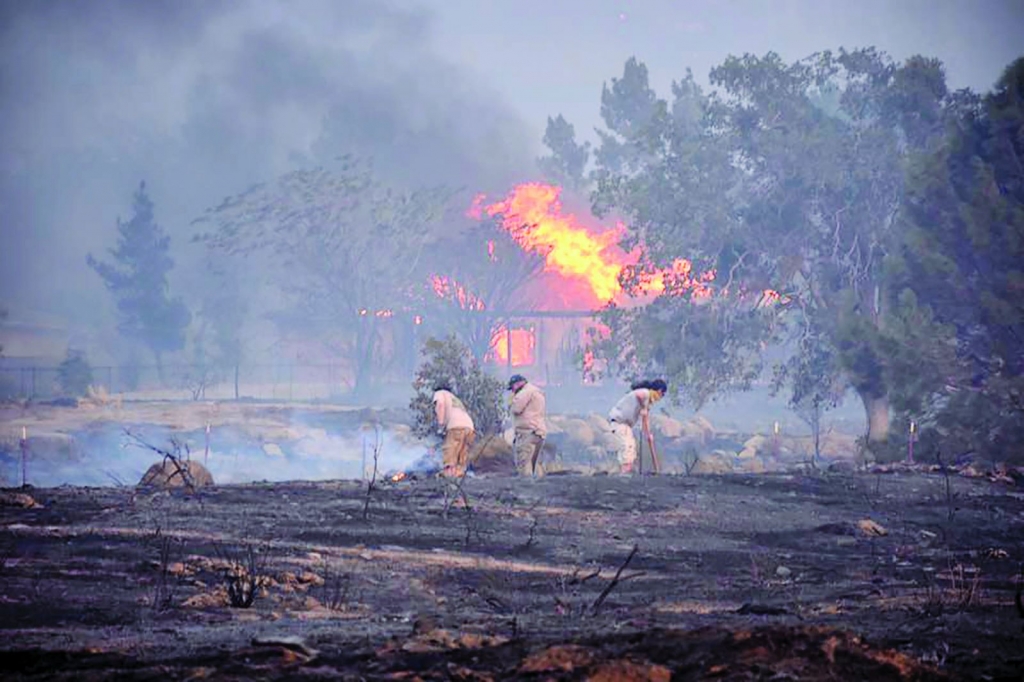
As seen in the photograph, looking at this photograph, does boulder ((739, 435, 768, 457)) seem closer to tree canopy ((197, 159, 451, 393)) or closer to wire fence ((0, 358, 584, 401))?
wire fence ((0, 358, 584, 401))

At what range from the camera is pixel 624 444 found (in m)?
19.4

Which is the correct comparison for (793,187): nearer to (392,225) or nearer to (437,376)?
(437,376)

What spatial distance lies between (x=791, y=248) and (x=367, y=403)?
20.6 m

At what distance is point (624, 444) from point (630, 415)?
437 mm

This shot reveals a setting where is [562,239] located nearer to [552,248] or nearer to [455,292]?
[552,248]

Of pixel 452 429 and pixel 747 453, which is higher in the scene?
pixel 452 429

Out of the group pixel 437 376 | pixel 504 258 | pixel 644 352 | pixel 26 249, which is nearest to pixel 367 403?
pixel 504 258

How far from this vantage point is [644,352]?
34438 millimetres

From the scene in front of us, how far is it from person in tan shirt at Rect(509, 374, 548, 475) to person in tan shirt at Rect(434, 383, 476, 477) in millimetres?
716

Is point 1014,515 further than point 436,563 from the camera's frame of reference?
Yes

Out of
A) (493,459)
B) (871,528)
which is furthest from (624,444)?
(871,528)

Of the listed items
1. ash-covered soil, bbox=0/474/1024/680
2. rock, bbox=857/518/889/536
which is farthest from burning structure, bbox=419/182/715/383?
rock, bbox=857/518/889/536

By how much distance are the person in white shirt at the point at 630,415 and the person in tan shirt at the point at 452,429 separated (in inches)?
81.5

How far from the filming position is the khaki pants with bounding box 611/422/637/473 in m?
19.4
